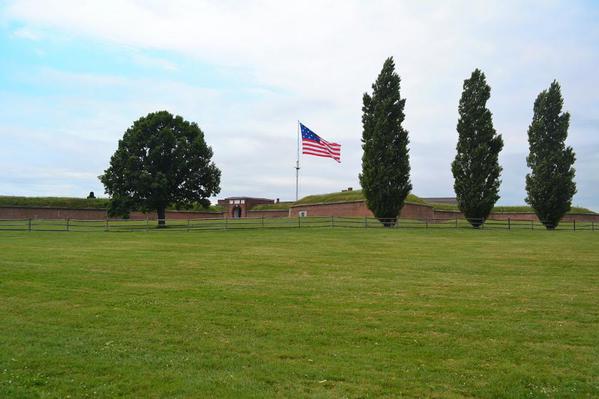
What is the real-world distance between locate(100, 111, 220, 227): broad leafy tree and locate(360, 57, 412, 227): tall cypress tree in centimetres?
1435

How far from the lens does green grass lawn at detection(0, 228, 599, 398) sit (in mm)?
6191

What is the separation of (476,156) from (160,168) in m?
25.8

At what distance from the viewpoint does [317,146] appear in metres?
45.2

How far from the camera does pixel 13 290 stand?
11664 millimetres

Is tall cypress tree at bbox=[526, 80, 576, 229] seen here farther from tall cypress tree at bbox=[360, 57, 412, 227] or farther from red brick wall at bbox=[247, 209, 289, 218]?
red brick wall at bbox=[247, 209, 289, 218]

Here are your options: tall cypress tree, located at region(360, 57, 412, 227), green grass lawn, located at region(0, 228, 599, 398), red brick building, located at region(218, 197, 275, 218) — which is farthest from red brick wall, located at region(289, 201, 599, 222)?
green grass lawn, located at region(0, 228, 599, 398)

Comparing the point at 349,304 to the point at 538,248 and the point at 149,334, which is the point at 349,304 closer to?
the point at 149,334

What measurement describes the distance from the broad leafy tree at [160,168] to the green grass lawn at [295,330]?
25398 millimetres

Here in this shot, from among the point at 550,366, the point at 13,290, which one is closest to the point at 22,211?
the point at 13,290

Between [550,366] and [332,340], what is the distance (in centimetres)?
310

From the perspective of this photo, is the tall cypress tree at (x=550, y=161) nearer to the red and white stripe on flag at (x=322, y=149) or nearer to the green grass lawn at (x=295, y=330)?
the red and white stripe on flag at (x=322, y=149)

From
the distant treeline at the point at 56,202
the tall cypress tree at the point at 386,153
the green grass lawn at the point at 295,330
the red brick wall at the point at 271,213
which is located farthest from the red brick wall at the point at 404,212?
the green grass lawn at the point at 295,330

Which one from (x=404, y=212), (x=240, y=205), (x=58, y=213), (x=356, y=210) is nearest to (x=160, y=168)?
(x=356, y=210)

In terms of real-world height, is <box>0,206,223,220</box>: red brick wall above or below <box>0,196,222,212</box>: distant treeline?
below
